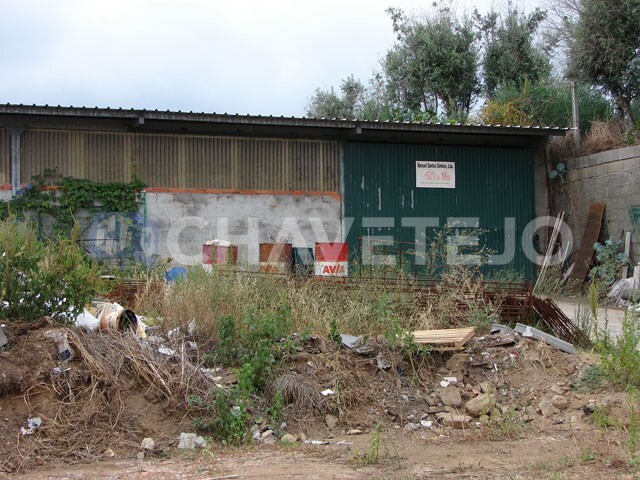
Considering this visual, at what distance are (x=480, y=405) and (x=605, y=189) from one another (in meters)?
9.77

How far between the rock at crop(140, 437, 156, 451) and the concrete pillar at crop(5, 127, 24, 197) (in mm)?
8933

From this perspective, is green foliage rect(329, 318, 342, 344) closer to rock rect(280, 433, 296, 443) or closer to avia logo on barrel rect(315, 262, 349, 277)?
rock rect(280, 433, 296, 443)

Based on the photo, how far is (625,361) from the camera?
6262 mm

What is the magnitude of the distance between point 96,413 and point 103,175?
8733mm

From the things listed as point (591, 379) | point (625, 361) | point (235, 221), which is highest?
point (235, 221)

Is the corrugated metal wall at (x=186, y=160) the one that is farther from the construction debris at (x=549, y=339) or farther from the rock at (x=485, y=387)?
the rock at (x=485, y=387)

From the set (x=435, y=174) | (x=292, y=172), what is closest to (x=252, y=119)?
(x=292, y=172)

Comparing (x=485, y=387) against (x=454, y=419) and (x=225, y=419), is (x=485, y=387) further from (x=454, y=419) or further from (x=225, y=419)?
(x=225, y=419)

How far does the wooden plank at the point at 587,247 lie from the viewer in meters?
14.5

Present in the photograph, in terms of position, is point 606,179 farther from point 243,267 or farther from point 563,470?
point 563,470

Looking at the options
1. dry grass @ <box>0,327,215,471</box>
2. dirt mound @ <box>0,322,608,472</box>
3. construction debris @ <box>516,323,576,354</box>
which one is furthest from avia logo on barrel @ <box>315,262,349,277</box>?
dry grass @ <box>0,327,215,471</box>

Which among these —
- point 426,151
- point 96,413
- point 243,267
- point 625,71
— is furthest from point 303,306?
point 625,71

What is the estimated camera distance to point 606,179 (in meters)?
14.5

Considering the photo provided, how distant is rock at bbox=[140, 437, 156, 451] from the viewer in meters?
5.54
